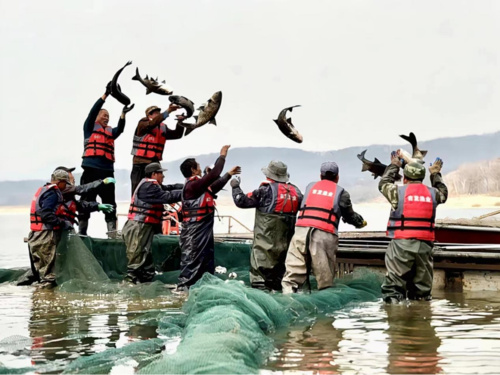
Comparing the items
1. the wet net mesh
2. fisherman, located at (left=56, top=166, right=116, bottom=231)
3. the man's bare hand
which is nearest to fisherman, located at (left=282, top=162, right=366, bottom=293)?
the wet net mesh

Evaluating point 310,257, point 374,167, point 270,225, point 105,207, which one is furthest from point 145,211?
point 374,167

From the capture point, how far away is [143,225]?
12359 mm

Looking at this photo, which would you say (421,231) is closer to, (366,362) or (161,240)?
(366,362)

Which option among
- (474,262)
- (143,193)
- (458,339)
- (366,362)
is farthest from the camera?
(143,193)

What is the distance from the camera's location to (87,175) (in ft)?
45.0

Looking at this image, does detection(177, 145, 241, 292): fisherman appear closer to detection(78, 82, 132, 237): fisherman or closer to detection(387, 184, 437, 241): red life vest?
detection(78, 82, 132, 237): fisherman

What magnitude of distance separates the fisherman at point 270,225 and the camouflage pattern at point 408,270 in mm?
1738

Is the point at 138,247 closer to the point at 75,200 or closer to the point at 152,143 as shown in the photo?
the point at 75,200

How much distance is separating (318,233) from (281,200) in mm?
1010

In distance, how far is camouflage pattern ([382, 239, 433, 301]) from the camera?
994cm

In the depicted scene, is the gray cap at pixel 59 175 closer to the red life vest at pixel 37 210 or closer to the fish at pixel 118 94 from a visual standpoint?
the red life vest at pixel 37 210

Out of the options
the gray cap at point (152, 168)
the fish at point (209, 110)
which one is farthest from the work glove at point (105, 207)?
the fish at point (209, 110)

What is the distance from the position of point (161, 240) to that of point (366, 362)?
714 cm

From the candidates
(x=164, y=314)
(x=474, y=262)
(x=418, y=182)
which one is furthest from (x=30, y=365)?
(x=474, y=262)
